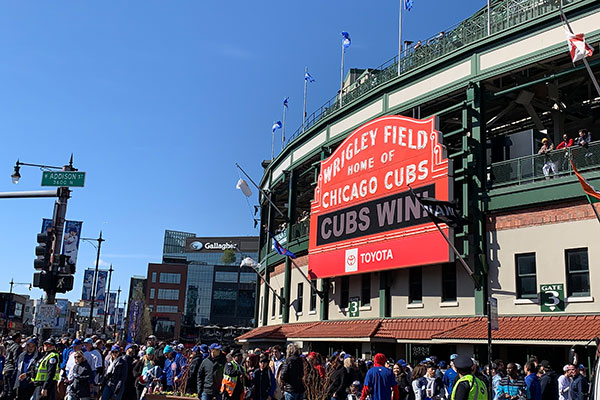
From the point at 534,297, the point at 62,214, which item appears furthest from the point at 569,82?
the point at 62,214

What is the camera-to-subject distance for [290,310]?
34375 mm

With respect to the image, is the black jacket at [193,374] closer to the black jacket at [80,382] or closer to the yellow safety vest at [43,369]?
the black jacket at [80,382]

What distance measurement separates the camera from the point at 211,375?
40.9 feet

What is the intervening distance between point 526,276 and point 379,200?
7.23m

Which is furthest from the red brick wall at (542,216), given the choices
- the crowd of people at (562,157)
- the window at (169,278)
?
the window at (169,278)

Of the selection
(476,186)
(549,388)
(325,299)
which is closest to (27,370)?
(549,388)

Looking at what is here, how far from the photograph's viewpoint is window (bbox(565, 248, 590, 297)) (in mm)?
18578

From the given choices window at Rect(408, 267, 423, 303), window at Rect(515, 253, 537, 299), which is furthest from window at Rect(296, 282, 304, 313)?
window at Rect(515, 253, 537, 299)

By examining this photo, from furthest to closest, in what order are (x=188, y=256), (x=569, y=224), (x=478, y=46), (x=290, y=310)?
1. (x=188, y=256)
2. (x=290, y=310)
3. (x=478, y=46)
4. (x=569, y=224)

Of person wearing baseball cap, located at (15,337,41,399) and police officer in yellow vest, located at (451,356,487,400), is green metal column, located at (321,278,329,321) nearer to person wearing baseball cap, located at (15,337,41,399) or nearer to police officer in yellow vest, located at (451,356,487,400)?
person wearing baseball cap, located at (15,337,41,399)

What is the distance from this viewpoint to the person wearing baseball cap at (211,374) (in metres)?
12.5

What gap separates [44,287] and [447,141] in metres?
19.8

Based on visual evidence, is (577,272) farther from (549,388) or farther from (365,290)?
Result: (365,290)

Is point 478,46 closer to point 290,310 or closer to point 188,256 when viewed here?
point 290,310
